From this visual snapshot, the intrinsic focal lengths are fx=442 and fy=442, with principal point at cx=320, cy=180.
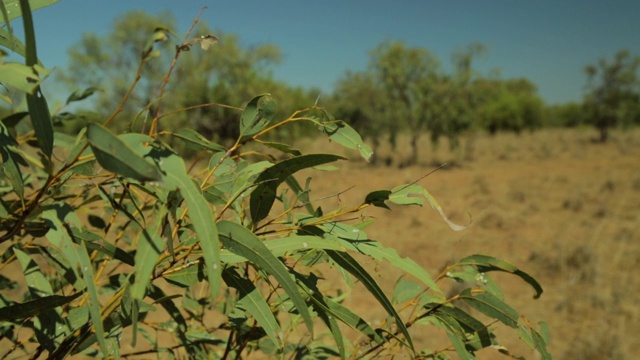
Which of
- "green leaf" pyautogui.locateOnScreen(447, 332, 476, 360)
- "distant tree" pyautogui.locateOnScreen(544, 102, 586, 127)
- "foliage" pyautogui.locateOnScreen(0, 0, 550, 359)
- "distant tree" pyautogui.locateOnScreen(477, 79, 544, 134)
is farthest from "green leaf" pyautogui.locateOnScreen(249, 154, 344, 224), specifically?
"distant tree" pyautogui.locateOnScreen(544, 102, 586, 127)

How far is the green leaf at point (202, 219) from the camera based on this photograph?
49 centimetres

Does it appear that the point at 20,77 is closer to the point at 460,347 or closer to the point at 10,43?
the point at 10,43

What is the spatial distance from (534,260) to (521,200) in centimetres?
398

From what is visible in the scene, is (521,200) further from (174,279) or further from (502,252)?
(174,279)

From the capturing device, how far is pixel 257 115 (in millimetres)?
721

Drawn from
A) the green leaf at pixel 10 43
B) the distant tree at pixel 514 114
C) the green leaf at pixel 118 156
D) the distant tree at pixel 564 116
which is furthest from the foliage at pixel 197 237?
the distant tree at pixel 564 116

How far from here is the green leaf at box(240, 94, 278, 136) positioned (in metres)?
0.71

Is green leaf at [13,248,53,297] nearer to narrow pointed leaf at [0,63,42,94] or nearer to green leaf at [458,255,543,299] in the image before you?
narrow pointed leaf at [0,63,42,94]

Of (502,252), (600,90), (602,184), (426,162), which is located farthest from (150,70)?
(600,90)

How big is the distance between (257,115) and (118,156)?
31 centimetres

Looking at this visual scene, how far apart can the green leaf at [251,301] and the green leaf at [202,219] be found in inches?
7.9

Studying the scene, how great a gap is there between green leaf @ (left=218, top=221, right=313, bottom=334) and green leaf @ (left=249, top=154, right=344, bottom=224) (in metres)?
0.09

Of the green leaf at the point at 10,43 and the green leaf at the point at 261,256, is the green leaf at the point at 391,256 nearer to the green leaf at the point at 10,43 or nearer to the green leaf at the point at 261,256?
the green leaf at the point at 261,256

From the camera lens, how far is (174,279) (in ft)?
2.19
